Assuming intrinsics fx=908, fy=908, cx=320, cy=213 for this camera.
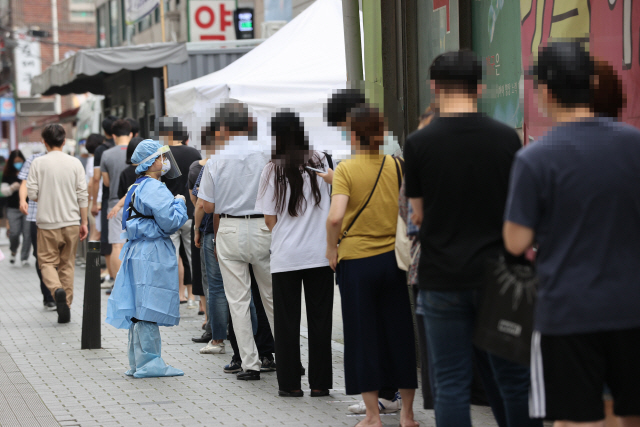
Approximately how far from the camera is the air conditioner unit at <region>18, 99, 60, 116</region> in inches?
2064

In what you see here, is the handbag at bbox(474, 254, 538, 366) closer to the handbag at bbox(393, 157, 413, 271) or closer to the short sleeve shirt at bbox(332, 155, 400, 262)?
the handbag at bbox(393, 157, 413, 271)

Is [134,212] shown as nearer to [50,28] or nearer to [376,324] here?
[376,324]

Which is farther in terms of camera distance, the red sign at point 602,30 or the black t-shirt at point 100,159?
the black t-shirt at point 100,159

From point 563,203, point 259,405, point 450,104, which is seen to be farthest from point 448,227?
point 259,405

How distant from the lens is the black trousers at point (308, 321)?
6.16 metres

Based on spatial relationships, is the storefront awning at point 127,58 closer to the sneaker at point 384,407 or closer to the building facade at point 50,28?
the sneaker at point 384,407

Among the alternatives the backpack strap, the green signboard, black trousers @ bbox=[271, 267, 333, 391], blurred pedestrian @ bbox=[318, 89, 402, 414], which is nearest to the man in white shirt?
the backpack strap

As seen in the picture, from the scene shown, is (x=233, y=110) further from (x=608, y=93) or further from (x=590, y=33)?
(x=608, y=93)

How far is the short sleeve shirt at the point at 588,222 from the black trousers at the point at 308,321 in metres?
3.08

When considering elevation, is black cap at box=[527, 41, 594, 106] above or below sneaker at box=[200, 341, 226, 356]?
above

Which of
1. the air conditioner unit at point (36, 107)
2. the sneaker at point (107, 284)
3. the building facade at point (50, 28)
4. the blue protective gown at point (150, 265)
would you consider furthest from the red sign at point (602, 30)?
the building facade at point (50, 28)

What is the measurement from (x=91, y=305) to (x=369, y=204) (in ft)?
13.3

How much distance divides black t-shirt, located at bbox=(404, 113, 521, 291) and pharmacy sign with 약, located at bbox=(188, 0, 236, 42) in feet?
53.0

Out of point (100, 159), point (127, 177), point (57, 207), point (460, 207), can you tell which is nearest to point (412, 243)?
point (460, 207)
